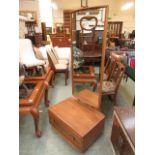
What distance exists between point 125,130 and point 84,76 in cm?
137

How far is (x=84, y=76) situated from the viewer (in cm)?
232

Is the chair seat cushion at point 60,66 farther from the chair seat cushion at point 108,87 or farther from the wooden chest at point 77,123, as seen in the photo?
the wooden chest at point 77,123

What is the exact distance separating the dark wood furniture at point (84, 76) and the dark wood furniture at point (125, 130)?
1046 millimetres

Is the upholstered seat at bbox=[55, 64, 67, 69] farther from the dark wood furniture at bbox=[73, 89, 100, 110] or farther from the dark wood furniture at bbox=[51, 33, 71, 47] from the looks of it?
the dark wood furniture at bbox=[51, 33, 71, 47]

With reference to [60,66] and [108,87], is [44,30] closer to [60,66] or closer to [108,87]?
[60,66]

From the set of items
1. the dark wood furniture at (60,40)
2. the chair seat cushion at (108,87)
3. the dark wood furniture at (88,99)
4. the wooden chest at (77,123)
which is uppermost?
the dark wood furniture at (60,40)

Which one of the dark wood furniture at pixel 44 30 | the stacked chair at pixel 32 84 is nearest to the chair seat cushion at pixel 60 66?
the stacked chair at pixel 32 84

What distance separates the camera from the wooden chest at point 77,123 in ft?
4.55

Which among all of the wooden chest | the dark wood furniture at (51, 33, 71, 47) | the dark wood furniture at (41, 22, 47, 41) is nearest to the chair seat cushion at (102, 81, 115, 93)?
the wooden chest

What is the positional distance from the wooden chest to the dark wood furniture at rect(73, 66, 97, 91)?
1.85 ft

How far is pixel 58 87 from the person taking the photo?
2.99 metres

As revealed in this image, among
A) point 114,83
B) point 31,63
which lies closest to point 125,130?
point 114,83
